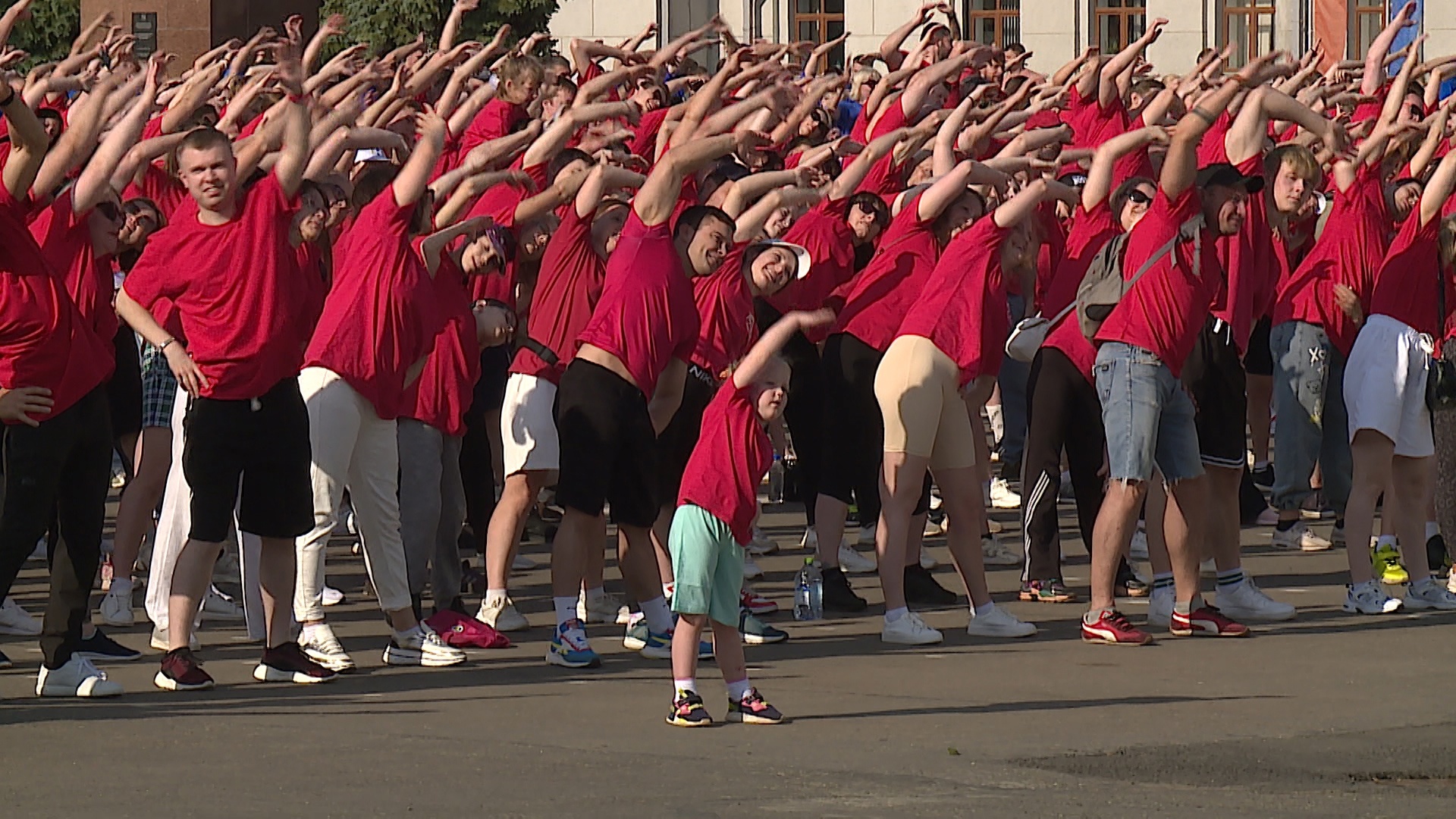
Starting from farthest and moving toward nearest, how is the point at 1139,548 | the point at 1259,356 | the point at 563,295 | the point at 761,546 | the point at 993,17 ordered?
the point at 993,17, the point at 1259,356, the point at 761,546, the point at 1139,548, the point at 563,295

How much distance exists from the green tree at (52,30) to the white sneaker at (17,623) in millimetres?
32648

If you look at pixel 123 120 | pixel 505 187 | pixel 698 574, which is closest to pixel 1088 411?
pixel 505 187

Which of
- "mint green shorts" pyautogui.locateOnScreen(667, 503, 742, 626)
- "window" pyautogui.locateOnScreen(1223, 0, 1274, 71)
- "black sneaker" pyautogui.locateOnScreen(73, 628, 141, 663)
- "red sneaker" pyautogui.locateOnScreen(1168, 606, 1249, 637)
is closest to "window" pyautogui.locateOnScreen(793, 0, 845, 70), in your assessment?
"window" pyautogui.locateOnScreen(1223, 0, 1274, 71)

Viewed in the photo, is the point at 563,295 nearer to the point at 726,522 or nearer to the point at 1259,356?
the point at 726,522

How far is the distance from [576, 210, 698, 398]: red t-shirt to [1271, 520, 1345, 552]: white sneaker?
16.3 feet

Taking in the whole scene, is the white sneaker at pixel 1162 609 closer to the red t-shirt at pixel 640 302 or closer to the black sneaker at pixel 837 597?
the black sneaker at pixel 837 597

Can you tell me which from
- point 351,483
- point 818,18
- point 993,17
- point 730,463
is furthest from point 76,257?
point 993,17

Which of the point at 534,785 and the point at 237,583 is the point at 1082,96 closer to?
the point at 237,583

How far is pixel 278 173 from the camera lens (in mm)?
9383

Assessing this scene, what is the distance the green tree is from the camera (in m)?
42.2

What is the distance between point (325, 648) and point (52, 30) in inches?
1360

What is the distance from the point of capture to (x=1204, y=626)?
1094 cm

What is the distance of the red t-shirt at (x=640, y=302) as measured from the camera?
10.0 m

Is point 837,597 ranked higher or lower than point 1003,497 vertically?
higher
